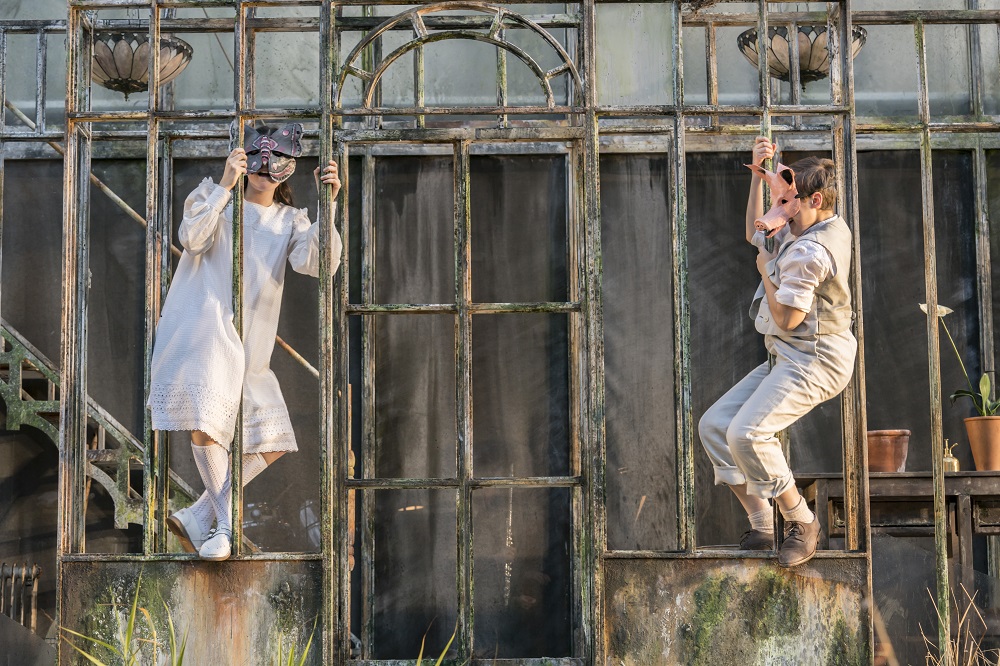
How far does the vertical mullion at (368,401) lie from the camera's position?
22.6ft

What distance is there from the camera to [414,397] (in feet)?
23.2

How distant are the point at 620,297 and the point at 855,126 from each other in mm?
2023

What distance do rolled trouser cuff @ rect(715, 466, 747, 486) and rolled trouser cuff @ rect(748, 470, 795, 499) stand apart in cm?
10

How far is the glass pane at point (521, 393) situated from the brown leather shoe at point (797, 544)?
2.18 m

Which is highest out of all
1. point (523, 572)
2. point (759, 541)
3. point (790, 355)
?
point (790, 355)

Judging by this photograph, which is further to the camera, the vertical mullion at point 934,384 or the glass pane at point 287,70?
the glass pane at point 287,70

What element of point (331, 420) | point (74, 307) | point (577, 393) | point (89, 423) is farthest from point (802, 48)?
point (89, 423)

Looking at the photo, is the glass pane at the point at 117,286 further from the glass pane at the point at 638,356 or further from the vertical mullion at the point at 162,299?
the glass pane at the point at 638,356

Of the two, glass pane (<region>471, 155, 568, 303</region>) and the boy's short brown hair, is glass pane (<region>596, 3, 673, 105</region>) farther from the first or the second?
the boy's short brown hair

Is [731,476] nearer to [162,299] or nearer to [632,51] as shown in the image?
[162,299]

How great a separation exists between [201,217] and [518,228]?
2261 millimetres

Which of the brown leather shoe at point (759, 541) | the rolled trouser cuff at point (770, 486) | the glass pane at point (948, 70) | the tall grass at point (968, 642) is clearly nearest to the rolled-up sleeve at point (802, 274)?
the rolled trouser cuff at point (770, 486)

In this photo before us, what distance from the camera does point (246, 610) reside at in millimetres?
5055

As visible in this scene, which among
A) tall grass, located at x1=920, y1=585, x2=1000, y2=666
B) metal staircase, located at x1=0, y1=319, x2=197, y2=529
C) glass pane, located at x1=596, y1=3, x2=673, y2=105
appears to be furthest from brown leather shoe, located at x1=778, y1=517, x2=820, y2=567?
metal staircase, located at x1=0, y1=319, x2=197, y2=529
